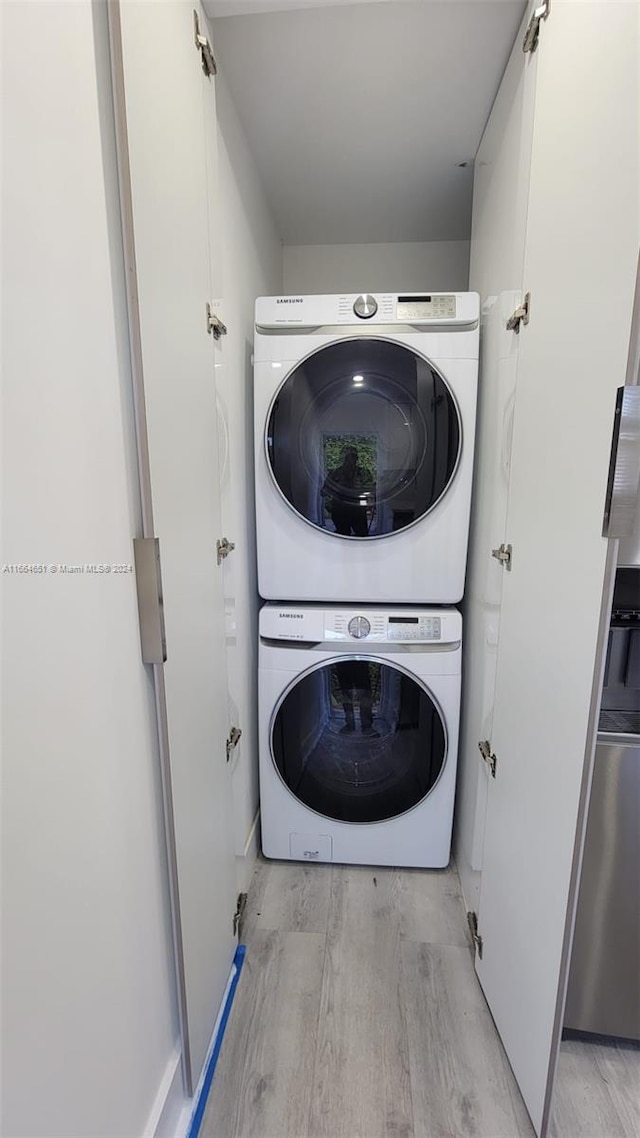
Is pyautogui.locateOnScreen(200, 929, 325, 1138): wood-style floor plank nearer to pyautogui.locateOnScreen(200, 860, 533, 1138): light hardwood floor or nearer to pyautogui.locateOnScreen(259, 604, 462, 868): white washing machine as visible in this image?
pyautogui.locateOnScreen(200, 860, 533, 1138): light hardwood floor

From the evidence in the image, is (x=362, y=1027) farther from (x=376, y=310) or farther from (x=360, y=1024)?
(x=376, y=310)

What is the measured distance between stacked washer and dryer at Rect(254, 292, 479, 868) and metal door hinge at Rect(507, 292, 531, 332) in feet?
0.85

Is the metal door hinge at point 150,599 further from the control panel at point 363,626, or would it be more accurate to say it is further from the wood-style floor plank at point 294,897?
A: the wood-style floor plank at point 294,897

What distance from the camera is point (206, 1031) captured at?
1.07 m

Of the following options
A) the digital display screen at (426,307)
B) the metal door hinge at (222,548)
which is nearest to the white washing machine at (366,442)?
the digital display screen at (426,307)

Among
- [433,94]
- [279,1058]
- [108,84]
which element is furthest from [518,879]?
[433,94]

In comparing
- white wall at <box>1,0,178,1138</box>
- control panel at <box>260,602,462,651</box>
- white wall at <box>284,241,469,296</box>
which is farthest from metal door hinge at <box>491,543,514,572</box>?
white wall at <box>284,241,469,296</box>

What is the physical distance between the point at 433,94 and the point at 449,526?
1.12 metres

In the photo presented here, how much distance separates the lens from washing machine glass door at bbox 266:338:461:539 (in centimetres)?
136

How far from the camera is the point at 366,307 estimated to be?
1.34m

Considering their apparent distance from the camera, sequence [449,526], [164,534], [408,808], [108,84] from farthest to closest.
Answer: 1. [408,808]
2. [449,526]
3. [164,534]
4. [108,84]

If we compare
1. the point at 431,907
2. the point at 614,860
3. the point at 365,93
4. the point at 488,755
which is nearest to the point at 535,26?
the point at 365,93

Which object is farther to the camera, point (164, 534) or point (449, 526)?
point (449, 526)

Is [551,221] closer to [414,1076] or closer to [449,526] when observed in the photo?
[449,526]
